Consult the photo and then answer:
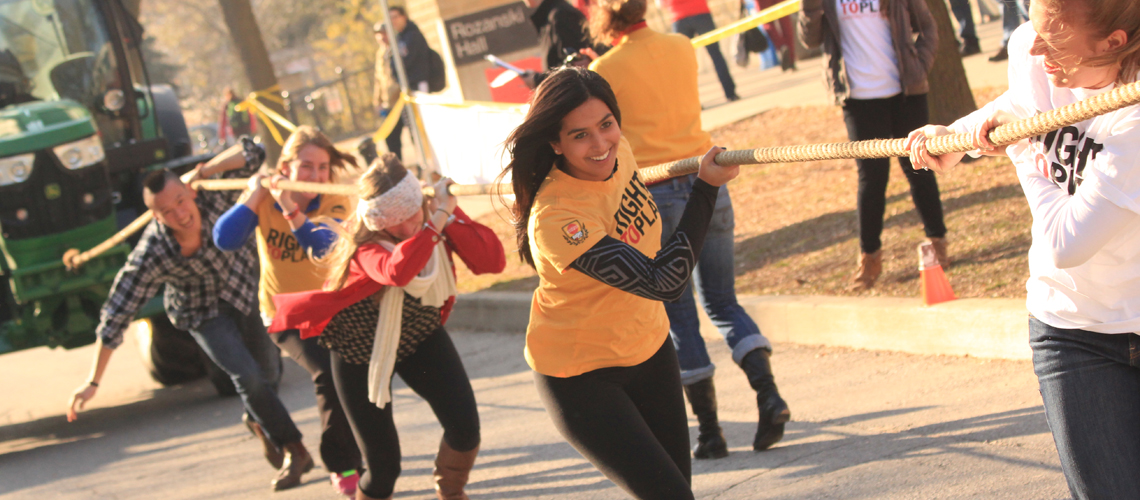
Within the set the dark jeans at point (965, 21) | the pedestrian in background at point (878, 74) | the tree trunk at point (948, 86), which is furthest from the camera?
the dark jeans at point (965, 21)

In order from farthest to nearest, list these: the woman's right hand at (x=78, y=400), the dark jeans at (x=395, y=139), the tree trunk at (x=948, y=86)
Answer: the dark jeans at (x=395, y=139), the tree trunk at (x=948, y=86), the woman's right hand at (x=78, y=400)

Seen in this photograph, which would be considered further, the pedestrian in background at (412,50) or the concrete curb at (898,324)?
the pedestrian in background at (412,50)

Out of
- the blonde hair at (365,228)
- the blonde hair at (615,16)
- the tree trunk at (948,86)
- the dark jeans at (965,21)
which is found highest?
the blonde hair at (615,16)

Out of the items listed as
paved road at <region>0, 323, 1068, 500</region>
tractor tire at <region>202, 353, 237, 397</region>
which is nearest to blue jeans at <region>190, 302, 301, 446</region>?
paved road at <region>0, 323, 1068, 500</region>

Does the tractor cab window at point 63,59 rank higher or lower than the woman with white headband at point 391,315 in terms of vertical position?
higher

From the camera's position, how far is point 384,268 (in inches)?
152

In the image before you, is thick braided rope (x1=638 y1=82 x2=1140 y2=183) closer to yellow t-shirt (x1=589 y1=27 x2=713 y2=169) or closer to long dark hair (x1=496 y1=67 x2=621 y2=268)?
long dark hair (x1=496 y1=67 x2=621 y2=268)

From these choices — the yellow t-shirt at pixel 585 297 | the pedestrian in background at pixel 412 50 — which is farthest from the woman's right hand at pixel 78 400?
the pedestrian in background at pixel 412 50

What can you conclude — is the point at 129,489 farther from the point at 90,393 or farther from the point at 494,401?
the point at 494,401

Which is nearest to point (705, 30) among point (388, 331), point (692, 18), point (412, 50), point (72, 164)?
point (692, 18)

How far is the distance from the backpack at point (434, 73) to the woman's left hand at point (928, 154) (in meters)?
10.4

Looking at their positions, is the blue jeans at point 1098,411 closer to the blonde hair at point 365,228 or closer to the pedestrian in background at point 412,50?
the blonde hair at point 365,228

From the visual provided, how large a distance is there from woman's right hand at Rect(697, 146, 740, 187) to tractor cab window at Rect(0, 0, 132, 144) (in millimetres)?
6666

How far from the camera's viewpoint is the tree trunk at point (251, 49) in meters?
13.8
